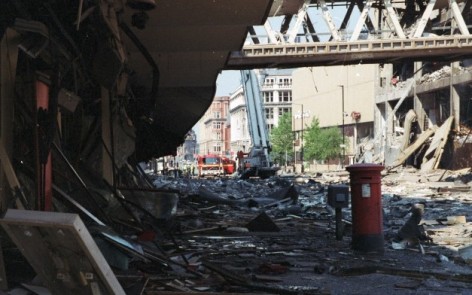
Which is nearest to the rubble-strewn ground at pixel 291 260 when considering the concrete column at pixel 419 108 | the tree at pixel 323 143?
the concrete column at pixel 419 108

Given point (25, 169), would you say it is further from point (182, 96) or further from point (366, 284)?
point (182, 96)

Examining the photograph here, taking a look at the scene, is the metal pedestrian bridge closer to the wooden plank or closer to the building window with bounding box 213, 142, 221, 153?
the wooden plank

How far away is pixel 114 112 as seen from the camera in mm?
10039

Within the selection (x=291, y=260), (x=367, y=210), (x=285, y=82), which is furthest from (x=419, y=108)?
(x=285, y=82)

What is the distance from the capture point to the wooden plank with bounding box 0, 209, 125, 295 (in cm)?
391

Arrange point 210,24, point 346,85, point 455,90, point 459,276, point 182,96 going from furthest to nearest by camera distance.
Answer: point 346,85, point 455,90, point 182,96, point 210,24, point 459,276

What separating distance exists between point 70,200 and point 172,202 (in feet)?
13.2

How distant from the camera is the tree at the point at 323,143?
97375mm

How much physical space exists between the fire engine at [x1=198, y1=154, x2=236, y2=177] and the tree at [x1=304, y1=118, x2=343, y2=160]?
1533 inches

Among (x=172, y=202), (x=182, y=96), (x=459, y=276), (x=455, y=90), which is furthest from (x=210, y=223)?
(x=455, y=90)

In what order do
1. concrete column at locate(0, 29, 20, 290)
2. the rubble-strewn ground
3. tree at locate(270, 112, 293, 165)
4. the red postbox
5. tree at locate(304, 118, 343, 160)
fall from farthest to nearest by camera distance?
tree at locate(270, 112, 293, 165), tree at locate(304, 118, 343, 160), the red postbox, the rubble-strewn ground, concrete column at locate(0, 29, 20, 290)

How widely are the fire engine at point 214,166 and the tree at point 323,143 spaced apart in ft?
128

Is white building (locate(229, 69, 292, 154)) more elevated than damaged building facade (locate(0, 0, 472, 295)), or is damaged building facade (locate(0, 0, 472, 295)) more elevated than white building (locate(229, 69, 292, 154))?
white building (locate(229, 69, 292, 154))

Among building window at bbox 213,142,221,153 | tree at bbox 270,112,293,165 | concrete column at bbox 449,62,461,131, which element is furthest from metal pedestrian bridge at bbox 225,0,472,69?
building window at bbox 213,142,221,153
